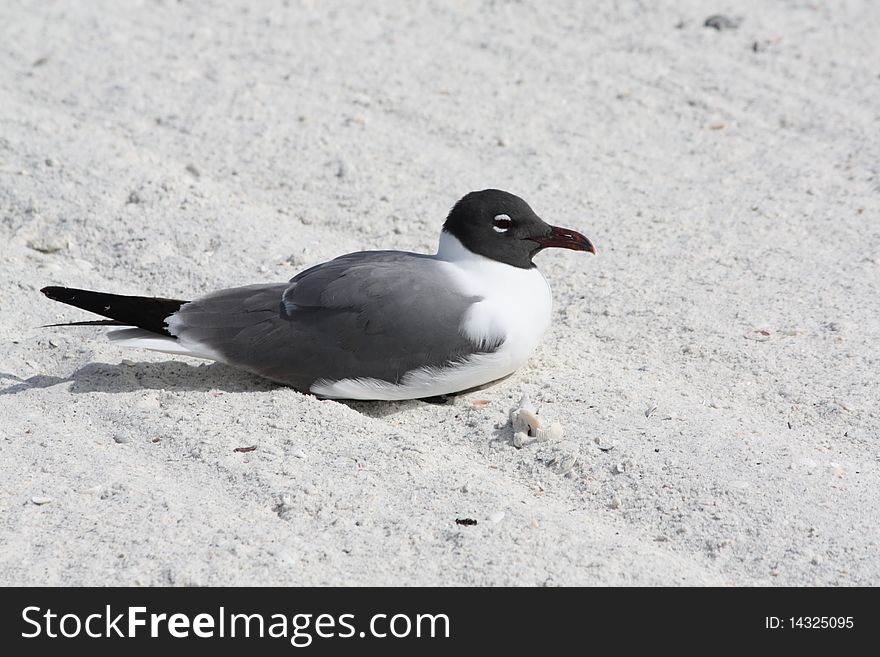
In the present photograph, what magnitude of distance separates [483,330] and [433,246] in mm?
1539

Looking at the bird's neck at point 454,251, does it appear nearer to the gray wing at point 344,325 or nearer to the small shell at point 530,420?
the gray wing at point 344,325

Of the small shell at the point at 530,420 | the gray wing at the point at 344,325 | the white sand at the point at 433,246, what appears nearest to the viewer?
the white sand at the point at 433,246

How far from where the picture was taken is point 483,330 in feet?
15.4

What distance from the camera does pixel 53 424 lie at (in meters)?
4.57

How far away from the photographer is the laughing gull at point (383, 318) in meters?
4.68

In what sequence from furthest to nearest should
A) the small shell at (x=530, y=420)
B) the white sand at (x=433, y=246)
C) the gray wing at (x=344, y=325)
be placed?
the gray wing at (x=344, y=325), the small shell at (x=530, y=420), the white sand at (x=433, y=246)

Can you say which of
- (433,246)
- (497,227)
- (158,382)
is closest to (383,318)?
(497,227)

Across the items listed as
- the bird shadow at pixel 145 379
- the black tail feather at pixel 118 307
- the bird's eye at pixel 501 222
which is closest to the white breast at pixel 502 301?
the bird's eye at pixel 501 222

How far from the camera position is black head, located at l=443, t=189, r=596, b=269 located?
4.91 meters

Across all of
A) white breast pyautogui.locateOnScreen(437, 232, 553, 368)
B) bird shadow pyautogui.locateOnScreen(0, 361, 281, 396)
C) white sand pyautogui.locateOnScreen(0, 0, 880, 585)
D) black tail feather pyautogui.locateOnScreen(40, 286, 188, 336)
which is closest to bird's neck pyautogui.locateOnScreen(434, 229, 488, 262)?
white breast pyautogui.locateOnScreen(437, 232, 553, 368)

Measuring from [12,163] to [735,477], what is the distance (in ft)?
15.0

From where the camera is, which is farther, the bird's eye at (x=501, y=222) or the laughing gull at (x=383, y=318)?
the bird's eye at (x=501, y=222)

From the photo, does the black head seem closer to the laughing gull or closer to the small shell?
the laughing gull

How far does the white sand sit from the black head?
0.54 metres
